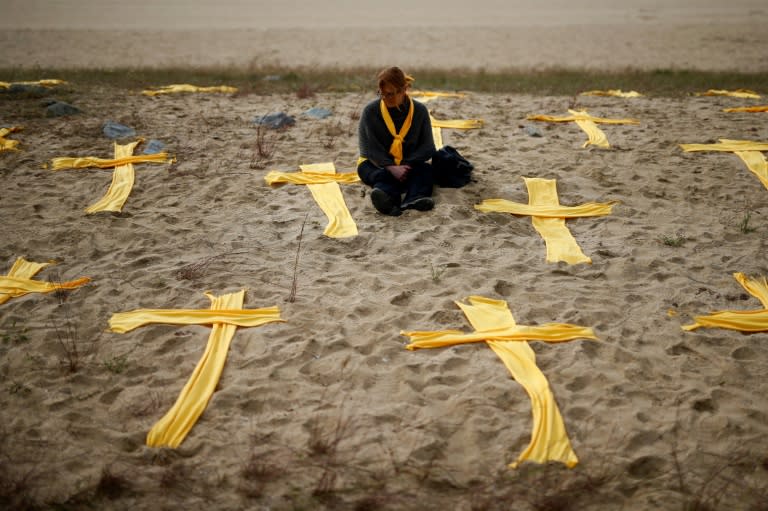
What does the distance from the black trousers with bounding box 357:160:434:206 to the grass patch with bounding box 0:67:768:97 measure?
4.00 m

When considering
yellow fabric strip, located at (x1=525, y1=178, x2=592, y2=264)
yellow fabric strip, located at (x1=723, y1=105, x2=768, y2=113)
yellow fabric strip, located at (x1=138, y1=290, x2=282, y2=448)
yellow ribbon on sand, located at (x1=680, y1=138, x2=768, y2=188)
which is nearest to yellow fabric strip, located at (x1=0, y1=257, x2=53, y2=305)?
yellow fabric strip, located at (x1=138, y1=290, x2=282, y2=448)

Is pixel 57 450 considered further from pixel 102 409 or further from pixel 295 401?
pixel 295 401

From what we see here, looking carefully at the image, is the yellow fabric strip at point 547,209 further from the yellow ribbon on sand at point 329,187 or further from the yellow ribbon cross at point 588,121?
the yellow ribbon cross at point 588,121

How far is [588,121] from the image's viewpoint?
675 cm

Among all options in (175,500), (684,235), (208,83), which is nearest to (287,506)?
(175,500)

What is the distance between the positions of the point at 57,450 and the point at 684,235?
13.9 ft

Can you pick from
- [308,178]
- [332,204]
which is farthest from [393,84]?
[308,178]

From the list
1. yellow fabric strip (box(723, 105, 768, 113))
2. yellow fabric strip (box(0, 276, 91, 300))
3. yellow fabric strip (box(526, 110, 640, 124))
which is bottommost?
yellow fabric strip (box(0, 276, 91, 300))

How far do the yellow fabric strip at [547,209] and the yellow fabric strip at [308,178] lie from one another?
1.25m

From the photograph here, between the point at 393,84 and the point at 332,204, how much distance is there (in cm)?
109

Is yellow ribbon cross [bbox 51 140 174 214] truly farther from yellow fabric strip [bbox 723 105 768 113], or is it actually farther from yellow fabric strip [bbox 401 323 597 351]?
yellow fabric strip [bbox 723 105 768 113]

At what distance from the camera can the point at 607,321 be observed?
3420mm

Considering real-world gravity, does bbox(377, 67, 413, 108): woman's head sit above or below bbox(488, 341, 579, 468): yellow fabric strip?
above

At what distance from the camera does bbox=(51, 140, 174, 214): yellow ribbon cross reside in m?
4.79
